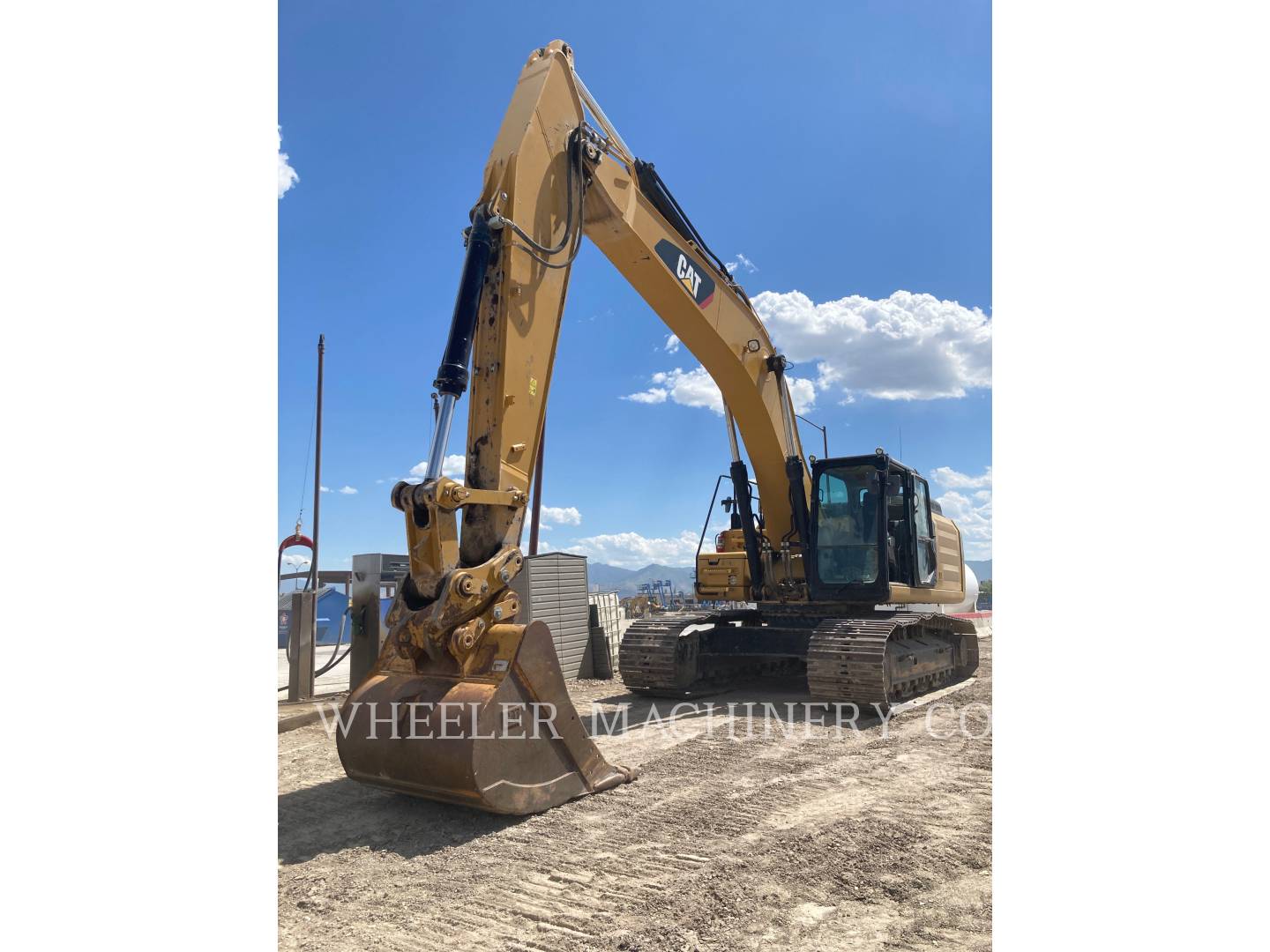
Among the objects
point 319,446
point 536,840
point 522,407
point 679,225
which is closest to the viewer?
point 536,840

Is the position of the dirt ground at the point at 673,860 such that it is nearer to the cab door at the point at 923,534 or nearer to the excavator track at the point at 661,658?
the excavator track at the point at 661,658

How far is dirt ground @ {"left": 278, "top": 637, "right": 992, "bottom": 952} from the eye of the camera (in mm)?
3113

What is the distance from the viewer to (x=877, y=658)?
280 inches

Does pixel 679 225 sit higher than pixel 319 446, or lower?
higher

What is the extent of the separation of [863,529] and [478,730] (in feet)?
16.7

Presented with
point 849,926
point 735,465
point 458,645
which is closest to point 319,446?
point 735,465

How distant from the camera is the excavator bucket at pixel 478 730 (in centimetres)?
420

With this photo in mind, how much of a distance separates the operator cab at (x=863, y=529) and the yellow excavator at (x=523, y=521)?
0.02 metres

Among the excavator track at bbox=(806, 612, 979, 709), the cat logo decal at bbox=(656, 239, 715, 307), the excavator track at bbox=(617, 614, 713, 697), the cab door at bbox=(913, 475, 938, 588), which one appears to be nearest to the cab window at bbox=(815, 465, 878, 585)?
the excavator track at bbox=(806, 612, 979, 709)

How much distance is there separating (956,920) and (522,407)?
133 inches

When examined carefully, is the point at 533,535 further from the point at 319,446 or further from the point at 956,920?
the point at 956,920

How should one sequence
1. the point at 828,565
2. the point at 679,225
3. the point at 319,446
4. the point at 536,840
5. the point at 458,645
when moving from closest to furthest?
1. the point at 536,840
2. the point at 458,645
3. the point at 679,225
4. the point at 828,565
5. the point at 319,446

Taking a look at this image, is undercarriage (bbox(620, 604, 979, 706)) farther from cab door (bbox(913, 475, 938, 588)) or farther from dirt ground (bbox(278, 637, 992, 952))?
dirt ground (bbox(278, 637, 992, 952))

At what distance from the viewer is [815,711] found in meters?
7.61
